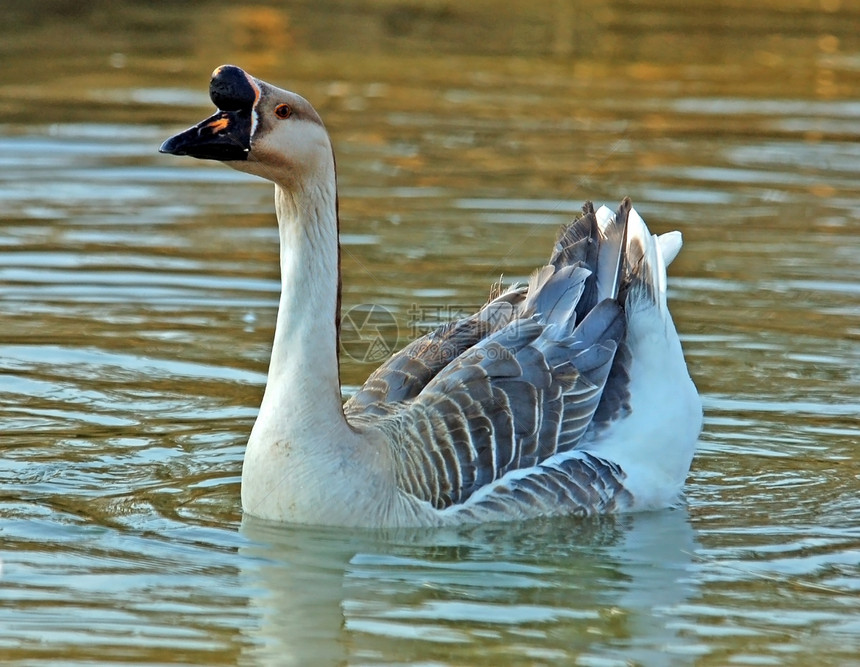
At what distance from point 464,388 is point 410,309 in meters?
3.72

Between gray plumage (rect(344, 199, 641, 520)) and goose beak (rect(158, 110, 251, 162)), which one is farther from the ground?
goose beak (rect(158, 110, 251, 162))

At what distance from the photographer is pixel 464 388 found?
7.51 meters

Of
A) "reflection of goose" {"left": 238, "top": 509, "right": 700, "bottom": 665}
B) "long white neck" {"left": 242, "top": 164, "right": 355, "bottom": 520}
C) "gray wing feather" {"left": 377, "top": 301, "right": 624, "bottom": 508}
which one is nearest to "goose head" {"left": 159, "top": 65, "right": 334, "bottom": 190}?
"long white neck" {"left": 242, "top": 164, "right": 355, "bottom": 520}

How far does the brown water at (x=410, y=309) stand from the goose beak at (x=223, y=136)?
1863 millimetres

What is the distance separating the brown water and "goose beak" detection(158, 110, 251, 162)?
1.86 meters

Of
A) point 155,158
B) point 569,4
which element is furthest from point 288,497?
point 569,4

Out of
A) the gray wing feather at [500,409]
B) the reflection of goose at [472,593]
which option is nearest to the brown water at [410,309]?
the reflection of goose at [472,593]

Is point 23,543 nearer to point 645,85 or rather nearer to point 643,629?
point 643,629

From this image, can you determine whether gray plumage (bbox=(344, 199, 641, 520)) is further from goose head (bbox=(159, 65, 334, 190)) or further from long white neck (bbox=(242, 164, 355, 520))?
goose head (bbox=(159, 65, 334, 190))

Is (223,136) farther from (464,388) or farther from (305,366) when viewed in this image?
(464,388)

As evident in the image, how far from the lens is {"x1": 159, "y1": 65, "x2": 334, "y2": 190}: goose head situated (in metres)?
6.55

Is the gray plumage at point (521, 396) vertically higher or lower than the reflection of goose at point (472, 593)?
higher

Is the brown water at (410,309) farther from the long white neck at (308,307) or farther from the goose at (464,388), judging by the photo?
the long white neck at (308,307)

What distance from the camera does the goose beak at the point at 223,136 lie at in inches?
256
